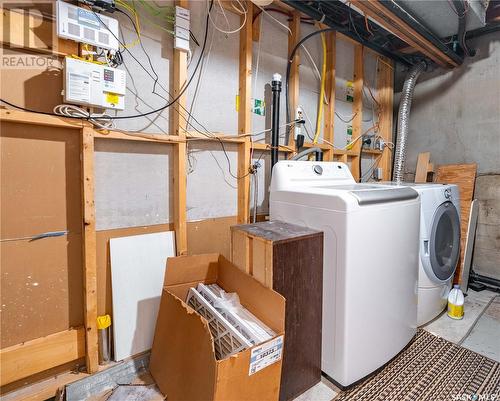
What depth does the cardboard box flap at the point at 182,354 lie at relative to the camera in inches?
41.7

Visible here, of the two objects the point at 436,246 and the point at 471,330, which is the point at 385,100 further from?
the point at 471,330

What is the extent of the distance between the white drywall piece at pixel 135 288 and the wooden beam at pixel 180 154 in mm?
120

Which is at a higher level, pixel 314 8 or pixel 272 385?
pixel 314 8

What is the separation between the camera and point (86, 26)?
4.30 ft

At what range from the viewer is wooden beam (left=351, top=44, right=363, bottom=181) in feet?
9.17

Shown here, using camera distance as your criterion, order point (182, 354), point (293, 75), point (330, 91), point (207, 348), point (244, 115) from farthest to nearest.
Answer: point (330, 91), point (293, 75), point (244, 115), point (182, 354), point (207, 348)

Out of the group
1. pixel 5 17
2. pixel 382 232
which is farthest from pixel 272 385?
pixel 5 17

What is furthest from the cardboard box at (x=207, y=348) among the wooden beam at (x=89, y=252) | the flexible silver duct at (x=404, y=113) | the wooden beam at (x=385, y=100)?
the wooden beam at (x=385, y=100)

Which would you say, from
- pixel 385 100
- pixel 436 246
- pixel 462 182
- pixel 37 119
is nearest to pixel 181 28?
pixel 37 119

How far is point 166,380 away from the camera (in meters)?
1.34

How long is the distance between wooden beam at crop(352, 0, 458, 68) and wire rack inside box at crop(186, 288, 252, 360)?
2048 millimetres

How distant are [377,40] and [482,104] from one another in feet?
3.79

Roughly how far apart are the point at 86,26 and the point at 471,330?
2.90 meters

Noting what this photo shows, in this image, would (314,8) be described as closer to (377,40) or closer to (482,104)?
(377,40)
